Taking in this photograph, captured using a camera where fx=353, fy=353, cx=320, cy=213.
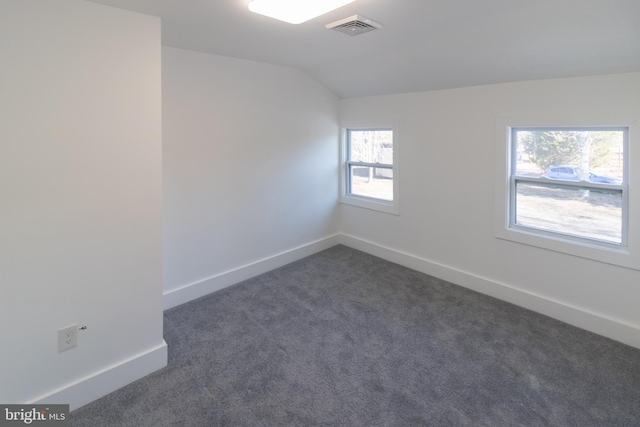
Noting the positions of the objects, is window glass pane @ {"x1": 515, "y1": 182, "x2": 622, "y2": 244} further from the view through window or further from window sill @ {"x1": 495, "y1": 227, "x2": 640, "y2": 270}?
the view through window

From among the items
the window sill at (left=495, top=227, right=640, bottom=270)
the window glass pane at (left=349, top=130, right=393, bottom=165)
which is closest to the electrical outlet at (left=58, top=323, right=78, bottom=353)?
the window sill at (left=495, top=227, right=640, bottom=270)

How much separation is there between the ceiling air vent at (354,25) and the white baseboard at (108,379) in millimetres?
2454

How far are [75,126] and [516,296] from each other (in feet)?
11.7

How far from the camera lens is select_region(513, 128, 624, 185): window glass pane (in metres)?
2.67

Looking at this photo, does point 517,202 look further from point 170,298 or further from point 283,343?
point 170,298

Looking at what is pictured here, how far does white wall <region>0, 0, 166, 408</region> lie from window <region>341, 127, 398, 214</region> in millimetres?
2746

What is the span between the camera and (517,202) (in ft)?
10.7

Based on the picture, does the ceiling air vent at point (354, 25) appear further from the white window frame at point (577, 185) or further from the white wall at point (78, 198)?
the white window frame at point (577, 185)

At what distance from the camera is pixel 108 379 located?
2.15 metres

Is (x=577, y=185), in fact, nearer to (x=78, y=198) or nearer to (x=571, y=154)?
(x=571, y=154)

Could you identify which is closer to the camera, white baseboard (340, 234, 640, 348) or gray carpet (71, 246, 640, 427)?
gray carpet (71, 246, 640, 427)

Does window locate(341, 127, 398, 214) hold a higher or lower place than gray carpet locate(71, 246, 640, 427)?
higher

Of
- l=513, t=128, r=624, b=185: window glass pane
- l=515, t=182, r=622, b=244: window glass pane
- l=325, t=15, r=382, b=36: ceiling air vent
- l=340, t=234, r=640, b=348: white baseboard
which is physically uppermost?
l=325, t=15, r=382, b=36: ceiling air vent

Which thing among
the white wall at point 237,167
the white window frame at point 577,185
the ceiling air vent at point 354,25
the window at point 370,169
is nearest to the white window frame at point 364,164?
the window at point 370,169
